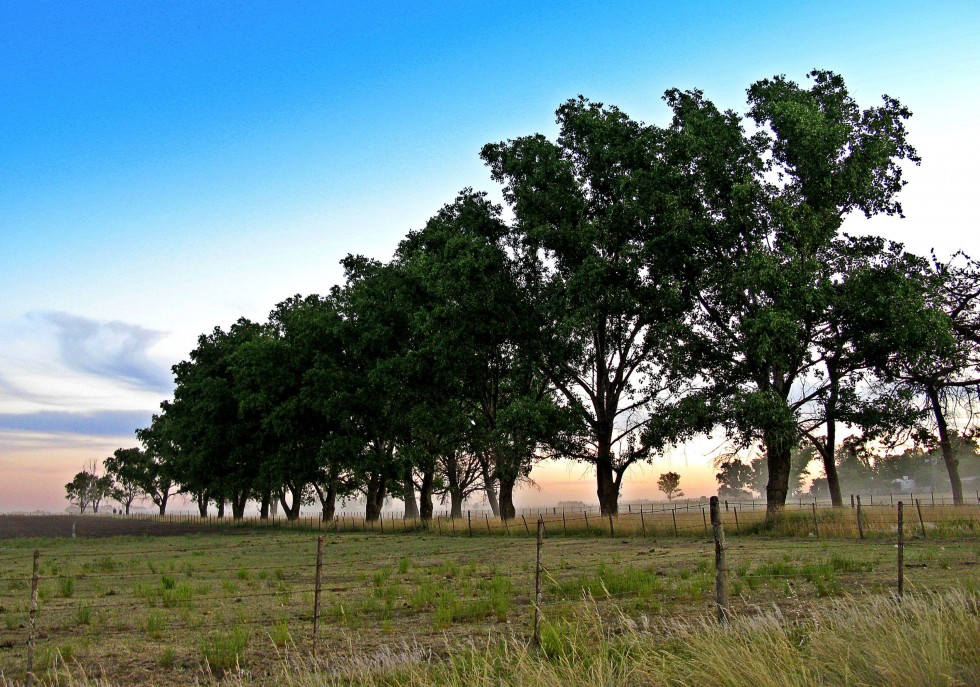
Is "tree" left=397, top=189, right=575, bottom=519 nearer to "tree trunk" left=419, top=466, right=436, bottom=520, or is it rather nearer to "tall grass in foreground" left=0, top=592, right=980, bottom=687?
"tree trunk" left=419, top=466, right=436, bottom=520

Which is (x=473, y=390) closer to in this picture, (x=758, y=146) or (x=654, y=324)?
(x=654, y=324)

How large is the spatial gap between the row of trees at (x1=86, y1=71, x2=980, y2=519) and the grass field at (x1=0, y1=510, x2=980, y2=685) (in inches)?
303

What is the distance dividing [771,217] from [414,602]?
25.3 metres

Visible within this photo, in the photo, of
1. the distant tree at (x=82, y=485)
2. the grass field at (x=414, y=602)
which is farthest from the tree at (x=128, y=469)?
the grass field at (x=414, y=602)

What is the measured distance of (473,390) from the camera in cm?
4947

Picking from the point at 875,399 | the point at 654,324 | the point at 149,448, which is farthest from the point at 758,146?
the point at 149,448

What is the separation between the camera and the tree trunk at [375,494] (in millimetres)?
59062

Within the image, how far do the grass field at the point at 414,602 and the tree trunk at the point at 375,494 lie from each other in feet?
93.2

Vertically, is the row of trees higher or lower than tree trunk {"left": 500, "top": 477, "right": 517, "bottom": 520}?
higher

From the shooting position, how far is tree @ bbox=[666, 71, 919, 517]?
1249 inches

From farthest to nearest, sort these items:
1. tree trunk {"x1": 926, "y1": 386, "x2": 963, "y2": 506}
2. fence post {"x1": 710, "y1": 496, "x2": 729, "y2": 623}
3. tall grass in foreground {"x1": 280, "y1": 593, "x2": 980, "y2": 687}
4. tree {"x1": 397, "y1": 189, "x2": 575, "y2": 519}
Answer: tree trunk {"x1": 926, "y1": 386, "x2": 963, "y2": 506} < tree {"x1": 397, "y1": 189, "x2": 575, "y2": 519} < fence post {"x1": 710, "y1": 496, "x2": 729, "y2": 623} < tall grass in foreground {"x1": 280, "y1": 593, "x2": 980, "y2": 687}

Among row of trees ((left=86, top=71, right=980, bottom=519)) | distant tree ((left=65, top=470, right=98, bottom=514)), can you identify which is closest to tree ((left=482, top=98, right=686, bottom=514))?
row of trees ((left=86, top=71, right=980, bottom=519))

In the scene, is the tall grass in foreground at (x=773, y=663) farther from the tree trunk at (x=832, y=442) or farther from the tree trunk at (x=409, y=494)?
the tree trunk at (x=409, y=494)

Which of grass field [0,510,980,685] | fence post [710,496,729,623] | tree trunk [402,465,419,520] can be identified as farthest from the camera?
tree trunk [402,465,419,520]
